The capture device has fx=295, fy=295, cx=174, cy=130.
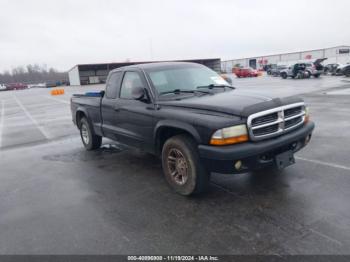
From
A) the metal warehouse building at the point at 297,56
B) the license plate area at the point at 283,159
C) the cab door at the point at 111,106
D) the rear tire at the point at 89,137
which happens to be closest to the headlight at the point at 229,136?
the license plate area at the point at 283,159

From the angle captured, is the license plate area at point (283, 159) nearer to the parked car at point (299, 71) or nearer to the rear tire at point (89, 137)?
the rear tire at point (89, 137)

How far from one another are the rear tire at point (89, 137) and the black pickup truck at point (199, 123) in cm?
138

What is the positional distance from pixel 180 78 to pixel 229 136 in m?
1.75

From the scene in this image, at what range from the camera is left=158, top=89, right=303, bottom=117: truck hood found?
143 inches

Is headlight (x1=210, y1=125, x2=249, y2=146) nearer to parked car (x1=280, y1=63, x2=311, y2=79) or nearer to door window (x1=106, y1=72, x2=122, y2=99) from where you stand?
door window (x1=106, y1=72, x2=122, y2=99)

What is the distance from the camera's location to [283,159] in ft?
12.3

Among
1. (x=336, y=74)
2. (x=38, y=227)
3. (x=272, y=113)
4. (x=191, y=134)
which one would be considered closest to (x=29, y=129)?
(x=38, y=227)

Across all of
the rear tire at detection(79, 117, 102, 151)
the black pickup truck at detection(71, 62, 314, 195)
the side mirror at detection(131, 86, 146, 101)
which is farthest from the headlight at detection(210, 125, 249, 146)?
the rear tire at detection(79, 117, 102, 151)

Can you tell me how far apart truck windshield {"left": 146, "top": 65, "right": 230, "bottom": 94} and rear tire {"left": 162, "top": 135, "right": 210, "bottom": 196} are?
996mm

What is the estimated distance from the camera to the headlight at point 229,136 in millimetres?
3487

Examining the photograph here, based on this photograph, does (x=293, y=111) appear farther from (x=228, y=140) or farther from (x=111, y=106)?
(x=111, y=106)

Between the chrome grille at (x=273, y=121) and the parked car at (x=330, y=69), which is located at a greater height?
the parked car at (x=330, y=69)

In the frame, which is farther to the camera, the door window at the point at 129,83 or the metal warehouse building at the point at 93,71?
the metal warehouse building at the point at 93,71

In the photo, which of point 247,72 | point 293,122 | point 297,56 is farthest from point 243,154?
point 297,56
